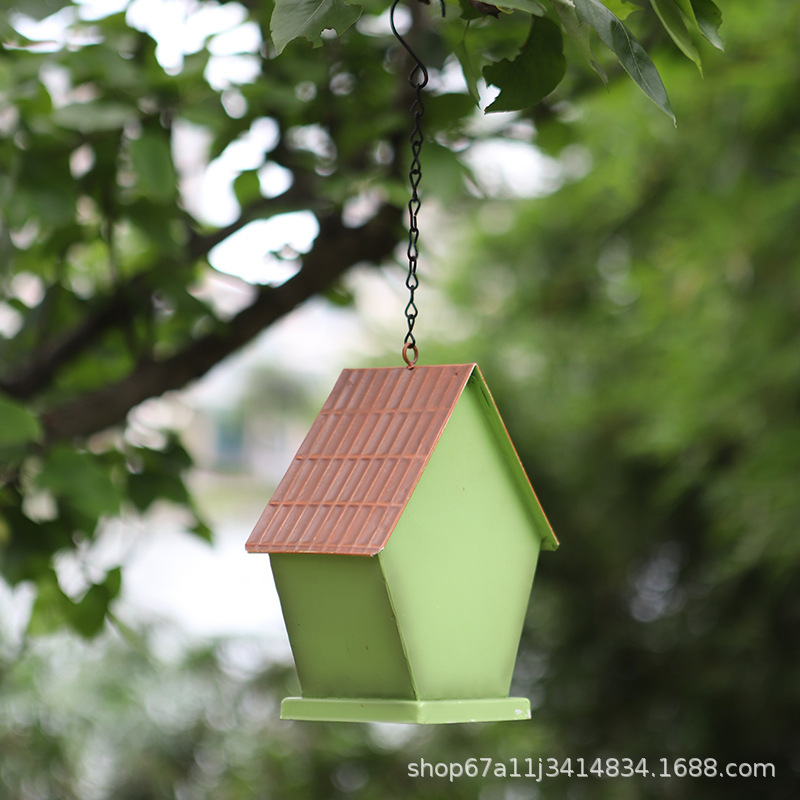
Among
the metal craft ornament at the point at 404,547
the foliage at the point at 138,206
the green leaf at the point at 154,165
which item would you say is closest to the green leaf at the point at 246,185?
the foliage at the point at 138,206

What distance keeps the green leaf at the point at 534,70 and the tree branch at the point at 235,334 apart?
1.74 ft

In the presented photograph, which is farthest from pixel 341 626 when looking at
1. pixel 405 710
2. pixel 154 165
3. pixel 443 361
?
pixel 443 361

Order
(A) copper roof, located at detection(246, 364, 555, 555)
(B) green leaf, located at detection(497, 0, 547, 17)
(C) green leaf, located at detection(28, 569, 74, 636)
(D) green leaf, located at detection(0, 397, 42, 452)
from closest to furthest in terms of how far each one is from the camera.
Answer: (B) green leaf, located at detection(497, 0, 547, 17), (A) copper roof, located at detection(246, 364, 555, 555), (D) green leaf, located at detection(0, 397, 42, 452), (C) green leaf, located at detection(28, 569, 74, 636)

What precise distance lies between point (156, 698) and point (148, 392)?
4.15 ft

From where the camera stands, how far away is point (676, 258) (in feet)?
5.77

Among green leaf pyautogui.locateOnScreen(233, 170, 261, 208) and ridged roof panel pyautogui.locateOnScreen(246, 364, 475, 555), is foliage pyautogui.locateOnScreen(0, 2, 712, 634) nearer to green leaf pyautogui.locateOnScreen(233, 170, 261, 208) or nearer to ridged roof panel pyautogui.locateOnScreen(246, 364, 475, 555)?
green leaf pyautogui.locateOnScreen(233, 170, 261, 208)

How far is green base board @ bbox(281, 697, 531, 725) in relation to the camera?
52 centimetres

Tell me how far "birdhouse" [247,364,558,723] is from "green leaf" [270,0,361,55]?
0.70ft

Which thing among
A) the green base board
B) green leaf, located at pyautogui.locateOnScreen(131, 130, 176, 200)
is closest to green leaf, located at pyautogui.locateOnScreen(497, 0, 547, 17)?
the green base board

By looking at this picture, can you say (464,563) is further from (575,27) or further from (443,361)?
(443,361)

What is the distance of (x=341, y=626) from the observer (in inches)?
22.0

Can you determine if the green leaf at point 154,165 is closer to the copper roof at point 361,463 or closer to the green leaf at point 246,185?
the green leaf at point 246,185

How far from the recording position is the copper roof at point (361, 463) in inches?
20.5

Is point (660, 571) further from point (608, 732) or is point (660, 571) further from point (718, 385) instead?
point (718, 385)
